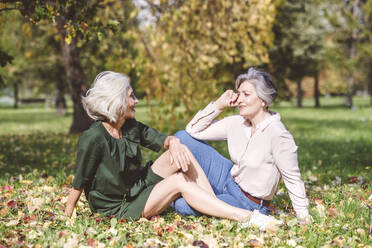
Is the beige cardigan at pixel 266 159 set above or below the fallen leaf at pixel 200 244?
above

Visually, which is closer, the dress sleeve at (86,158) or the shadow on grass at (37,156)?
the dress sleeve at (86,158)

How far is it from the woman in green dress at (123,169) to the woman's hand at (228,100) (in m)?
0.55

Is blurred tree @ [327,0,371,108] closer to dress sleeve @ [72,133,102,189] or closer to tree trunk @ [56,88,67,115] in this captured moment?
tree trunk @ [56,88,67,115]

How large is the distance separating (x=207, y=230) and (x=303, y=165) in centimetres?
329

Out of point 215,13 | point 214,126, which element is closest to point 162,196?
point 214,126

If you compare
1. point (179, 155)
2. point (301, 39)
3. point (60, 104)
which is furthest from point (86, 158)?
point (301, 39)

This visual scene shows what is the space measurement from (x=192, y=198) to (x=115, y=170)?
662 mm

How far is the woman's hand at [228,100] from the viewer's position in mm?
3375

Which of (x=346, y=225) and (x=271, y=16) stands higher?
(x=271, y=16)

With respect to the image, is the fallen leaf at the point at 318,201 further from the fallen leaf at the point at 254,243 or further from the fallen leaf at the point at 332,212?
the fallen leaf at the point at 254,243

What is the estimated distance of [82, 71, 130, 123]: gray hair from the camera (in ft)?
9.88

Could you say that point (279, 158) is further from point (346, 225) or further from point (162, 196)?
point (162, 196)

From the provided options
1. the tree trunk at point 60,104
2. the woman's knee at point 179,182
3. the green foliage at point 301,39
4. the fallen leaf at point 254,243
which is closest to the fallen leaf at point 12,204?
the woman's knee at point 179,182

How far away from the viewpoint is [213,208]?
10.4 feet
